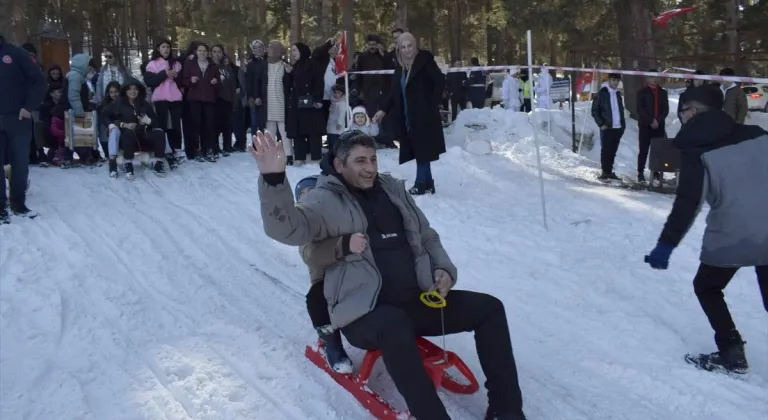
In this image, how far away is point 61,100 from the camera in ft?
36.7

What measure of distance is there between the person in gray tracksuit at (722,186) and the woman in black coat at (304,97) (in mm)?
7108

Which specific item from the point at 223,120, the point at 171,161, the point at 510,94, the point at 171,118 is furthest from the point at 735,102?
the point at 510,94

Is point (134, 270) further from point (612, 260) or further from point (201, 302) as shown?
point (612, 260)

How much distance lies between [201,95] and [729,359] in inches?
342

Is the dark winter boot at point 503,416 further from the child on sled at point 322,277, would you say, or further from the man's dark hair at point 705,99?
the man's dark hair at point 705,99

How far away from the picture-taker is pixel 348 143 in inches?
166

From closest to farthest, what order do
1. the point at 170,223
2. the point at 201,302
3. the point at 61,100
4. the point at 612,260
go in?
the point at 201,302
the point at 612,260
the point at 170,223
the point at 61,100

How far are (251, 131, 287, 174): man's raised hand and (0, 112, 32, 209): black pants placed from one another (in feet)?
17.9

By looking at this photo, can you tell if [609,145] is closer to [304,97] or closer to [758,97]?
[304,97]

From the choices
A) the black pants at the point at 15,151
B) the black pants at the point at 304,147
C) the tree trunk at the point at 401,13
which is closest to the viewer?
the black pants at the point at 15,151

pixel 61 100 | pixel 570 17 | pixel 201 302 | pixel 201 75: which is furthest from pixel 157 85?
pixel 570 17

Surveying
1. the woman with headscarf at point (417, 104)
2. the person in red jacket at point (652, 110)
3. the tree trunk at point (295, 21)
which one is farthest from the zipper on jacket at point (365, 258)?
the tree trunk at point (295, 21)

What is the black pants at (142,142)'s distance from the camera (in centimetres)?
1022

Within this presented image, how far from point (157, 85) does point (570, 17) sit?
1613 centimetres
